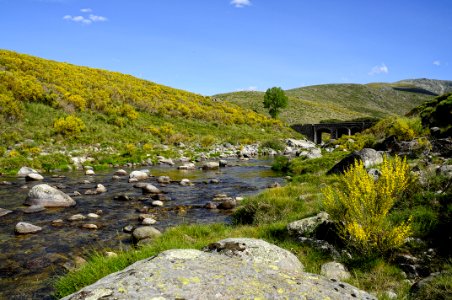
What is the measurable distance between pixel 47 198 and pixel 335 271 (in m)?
12.8

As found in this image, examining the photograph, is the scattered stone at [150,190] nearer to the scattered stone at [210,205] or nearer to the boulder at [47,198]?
the boulder at [47,198]

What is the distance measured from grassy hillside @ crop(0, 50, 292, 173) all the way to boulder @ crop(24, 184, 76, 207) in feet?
33.0

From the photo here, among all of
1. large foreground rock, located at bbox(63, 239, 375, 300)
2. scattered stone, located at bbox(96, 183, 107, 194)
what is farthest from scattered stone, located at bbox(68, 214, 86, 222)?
large foreground rock, located at bbox(63, 239, 375, 300)

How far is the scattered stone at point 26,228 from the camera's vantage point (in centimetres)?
1103

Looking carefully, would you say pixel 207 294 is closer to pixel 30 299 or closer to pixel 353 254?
pixel 353 254

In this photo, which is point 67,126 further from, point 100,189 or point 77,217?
point 77,217

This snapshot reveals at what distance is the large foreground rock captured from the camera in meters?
3.49

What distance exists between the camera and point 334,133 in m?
80.6

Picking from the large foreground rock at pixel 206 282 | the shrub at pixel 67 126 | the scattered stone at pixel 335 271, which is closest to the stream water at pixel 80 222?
the large foreground rock at pixel 206 282

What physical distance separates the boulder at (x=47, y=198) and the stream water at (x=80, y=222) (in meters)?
0.44

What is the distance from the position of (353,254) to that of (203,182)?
49.4 feet

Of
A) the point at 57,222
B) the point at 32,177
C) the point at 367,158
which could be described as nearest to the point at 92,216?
the point at 57,222

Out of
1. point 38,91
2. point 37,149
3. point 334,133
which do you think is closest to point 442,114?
point 37,149

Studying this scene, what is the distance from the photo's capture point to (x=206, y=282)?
3.74 meters
